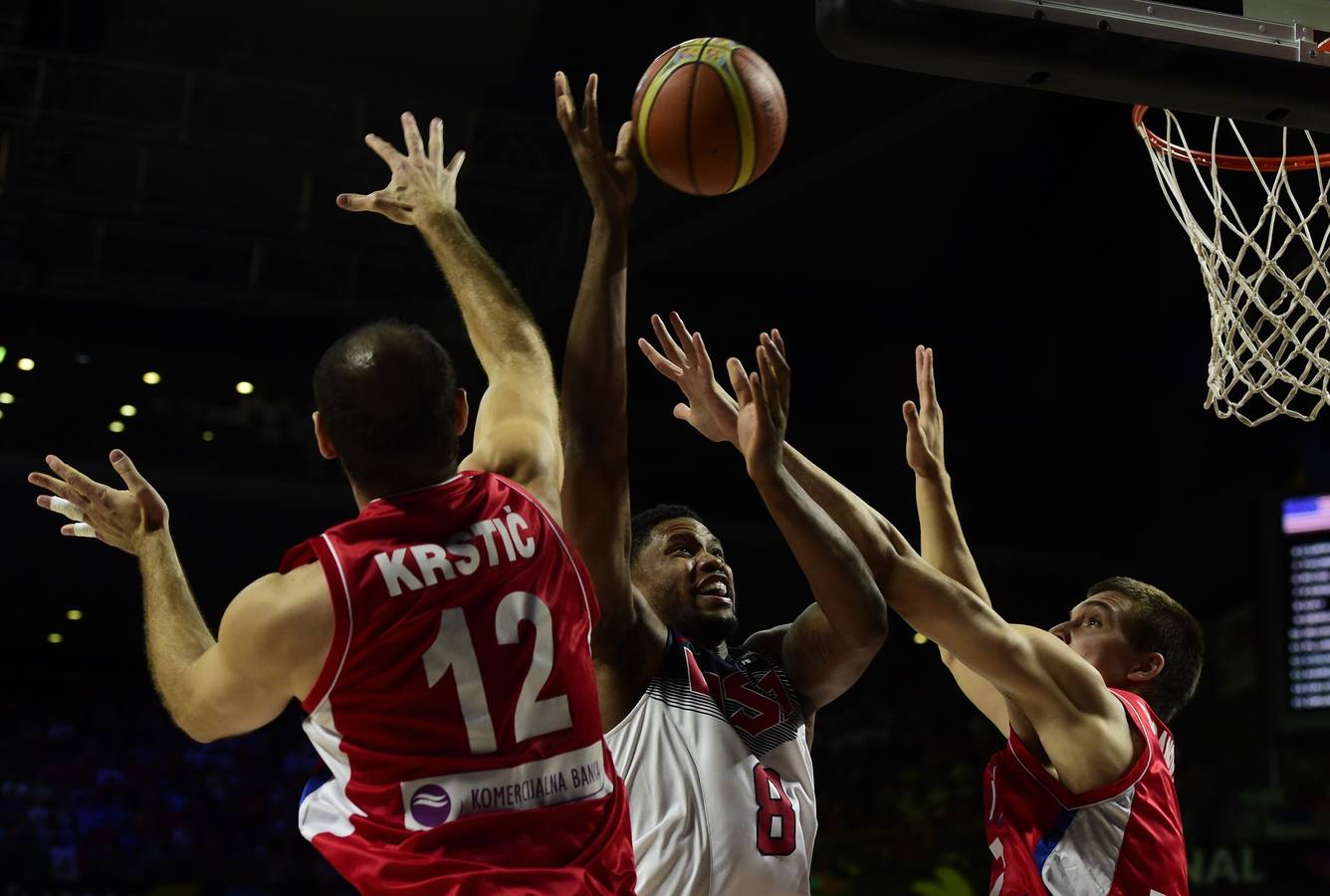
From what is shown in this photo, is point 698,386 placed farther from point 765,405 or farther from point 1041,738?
point 1041,738

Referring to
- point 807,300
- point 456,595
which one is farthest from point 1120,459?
point 456,595

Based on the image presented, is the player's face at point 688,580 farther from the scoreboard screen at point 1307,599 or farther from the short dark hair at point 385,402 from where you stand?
the scoreboard screen at point 1307,599

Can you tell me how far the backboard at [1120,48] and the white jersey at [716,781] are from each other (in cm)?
136

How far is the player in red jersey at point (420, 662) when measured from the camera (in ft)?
6.56

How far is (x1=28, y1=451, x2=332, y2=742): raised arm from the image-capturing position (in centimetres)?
197

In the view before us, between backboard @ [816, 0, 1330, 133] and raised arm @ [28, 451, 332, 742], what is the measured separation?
1.47 meters

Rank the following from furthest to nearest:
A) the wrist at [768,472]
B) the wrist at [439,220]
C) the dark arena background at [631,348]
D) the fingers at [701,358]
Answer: the dark arena background at [631,348], the fingers at [701,358], the wrist at [768,472], the wrist at [439,220]

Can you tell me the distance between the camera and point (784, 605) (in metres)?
12.2

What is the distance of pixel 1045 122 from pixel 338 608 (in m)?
9.80

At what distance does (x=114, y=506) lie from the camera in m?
2.38

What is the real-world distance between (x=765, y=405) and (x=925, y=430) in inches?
43.9

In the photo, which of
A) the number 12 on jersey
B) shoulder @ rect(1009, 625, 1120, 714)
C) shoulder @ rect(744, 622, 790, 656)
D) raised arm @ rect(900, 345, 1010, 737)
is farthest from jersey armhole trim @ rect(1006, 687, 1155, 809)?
the number 12 on jersey

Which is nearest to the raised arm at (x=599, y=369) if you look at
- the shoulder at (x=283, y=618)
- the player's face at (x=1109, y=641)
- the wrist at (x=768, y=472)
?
the wrist at (x=768, y=472)

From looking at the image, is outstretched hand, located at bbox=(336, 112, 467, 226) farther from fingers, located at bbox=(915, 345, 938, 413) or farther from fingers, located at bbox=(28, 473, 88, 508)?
fingers, located at bbox=(915, 345, 938, 413)
